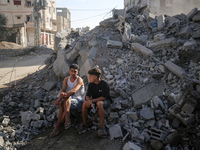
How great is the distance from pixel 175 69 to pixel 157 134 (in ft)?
5.42

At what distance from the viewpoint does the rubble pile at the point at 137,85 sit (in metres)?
3.09

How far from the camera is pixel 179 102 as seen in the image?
3.23 metres

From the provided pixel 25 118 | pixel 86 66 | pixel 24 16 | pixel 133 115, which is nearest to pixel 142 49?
pixel 86 66

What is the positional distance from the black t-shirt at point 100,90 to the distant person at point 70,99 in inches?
10.8

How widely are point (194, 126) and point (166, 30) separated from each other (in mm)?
3531

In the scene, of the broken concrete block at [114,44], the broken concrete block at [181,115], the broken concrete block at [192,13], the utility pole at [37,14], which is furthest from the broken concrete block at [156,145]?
the utility pole at [37,14]

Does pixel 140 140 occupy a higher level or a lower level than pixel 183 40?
lower

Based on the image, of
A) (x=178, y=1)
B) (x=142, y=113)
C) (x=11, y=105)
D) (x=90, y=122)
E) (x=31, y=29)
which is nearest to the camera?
(x=142, y=113)

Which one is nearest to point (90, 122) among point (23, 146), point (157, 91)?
point (23, 146)

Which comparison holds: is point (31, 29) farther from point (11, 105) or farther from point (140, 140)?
point (140, 140)

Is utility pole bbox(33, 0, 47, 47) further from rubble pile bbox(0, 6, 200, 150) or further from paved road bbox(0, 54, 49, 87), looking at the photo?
rubble pile bbox(0, 6, 200, 150)

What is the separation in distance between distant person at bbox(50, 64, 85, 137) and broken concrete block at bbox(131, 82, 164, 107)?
4.20ft

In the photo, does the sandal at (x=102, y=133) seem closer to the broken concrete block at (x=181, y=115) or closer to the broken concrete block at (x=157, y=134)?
the broken concrete block at (x=157, y=134)

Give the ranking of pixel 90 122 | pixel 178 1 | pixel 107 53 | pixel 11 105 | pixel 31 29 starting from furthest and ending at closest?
pixel 31 29
pixel 178 1
pixel 107 53
pixel 11 105
pixel 90 122
